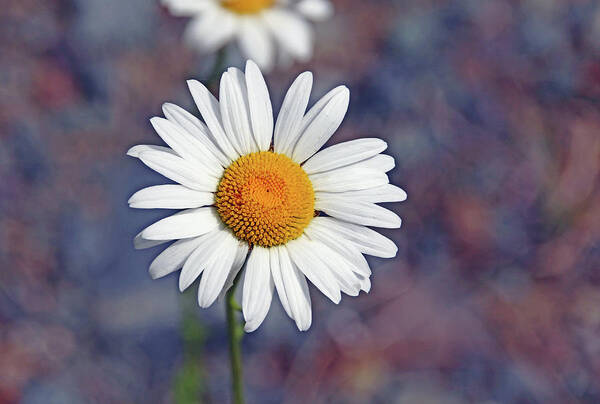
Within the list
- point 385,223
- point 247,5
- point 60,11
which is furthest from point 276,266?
point 60,11

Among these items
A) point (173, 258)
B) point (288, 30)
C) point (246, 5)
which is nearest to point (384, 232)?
point (288, 30)

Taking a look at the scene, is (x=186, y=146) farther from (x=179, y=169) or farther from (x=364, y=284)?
(x=364, y=284)

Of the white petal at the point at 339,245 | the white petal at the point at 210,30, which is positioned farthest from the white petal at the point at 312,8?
the white petal at the point at 339,245

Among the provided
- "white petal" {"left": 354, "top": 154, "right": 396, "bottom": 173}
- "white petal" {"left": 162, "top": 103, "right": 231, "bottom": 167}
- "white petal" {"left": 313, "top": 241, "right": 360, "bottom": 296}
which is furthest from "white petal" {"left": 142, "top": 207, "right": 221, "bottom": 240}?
"white petal" {"left": 354, "top": 154, "right": 396, "bottom": 173}

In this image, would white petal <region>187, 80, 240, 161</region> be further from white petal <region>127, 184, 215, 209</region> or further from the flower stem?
the flower stem

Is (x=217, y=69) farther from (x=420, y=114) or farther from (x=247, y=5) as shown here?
(x=420, y=114)

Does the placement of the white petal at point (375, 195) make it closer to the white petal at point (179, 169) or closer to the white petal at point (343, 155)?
the white petal at point (343, 155)
